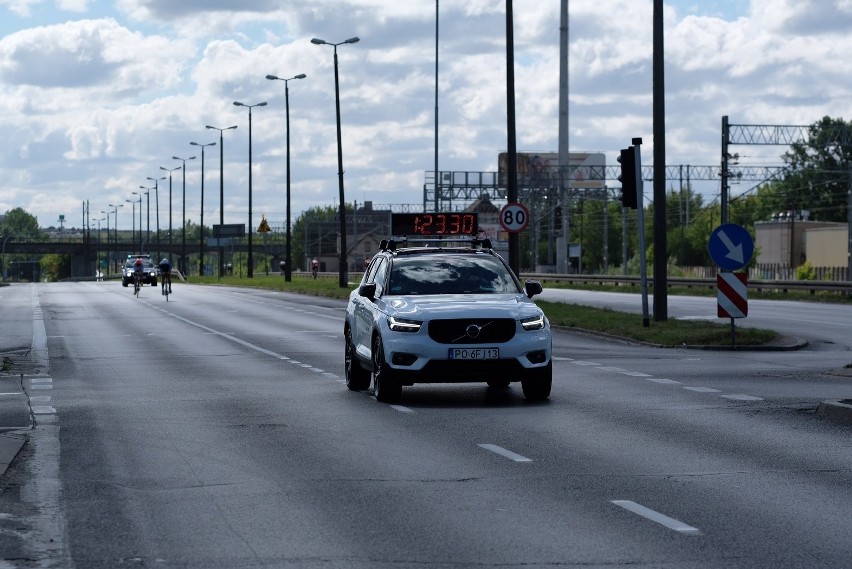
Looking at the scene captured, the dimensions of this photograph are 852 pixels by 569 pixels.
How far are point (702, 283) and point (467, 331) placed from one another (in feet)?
164

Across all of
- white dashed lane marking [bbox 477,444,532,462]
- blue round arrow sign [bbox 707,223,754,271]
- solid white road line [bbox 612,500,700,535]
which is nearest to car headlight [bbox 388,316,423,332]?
white dashed lane marking [bbox 477,444,532,462]

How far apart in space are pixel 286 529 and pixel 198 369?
→ 1379 cm

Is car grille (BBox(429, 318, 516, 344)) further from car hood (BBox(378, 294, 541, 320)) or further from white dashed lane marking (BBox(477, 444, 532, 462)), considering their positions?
white dashed lane marking (BBox(477, 444, 532, 462))

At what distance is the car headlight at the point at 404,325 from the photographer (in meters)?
16.3

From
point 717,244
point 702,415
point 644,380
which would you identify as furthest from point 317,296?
point 702,415

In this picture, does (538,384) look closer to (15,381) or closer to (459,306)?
(459,306)

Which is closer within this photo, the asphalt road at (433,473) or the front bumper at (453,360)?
the asphalt road at (433,473)

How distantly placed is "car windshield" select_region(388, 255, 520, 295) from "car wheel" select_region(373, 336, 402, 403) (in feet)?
3.17

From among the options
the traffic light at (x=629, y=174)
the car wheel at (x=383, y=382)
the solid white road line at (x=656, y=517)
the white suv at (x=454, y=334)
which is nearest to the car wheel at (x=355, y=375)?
the white suv at (x=454, y=334)

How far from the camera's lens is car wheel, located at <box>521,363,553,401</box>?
16.4 metres

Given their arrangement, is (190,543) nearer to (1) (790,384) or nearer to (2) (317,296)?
(1) (790,384)

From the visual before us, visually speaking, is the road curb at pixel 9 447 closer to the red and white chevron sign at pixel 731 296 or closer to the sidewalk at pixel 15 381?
the sidewalk at pixel 15 381

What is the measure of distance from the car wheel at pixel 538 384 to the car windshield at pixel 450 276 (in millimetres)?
1248

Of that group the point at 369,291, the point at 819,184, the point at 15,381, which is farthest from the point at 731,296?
the point at 819,184
